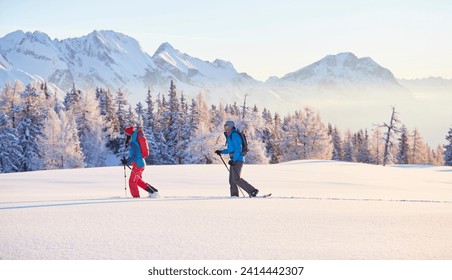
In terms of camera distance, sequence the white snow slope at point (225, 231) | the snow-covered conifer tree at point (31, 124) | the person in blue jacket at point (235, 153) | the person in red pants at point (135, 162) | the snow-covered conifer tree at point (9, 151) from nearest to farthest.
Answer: the white snow slope at point (225, 231) → the person in blue jacket at point (235, 153) → the person in red pants at point (135, 162) → the snow-covered conifer tree at point (9, 151) → the snow-covered conifer tree at point (31, 124)

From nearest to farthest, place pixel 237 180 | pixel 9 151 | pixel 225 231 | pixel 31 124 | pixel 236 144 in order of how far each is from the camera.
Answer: pixel 225 231
pixel 236 144
pixel 237 180
pixel 9 151
pixel 31 124

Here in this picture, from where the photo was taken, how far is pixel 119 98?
6806 cm

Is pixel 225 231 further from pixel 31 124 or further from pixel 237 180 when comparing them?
pixel 31 124

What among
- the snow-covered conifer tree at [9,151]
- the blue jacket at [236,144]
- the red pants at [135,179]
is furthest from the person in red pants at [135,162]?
the snow-covered conifer tree at [9,151]

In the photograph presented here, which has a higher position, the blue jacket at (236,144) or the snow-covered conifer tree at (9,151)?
the blue jacket at (236,144)

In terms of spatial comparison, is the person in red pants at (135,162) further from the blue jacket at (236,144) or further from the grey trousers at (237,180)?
the blue jacket at (236,144)

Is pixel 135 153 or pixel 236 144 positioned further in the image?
pixel 135 153

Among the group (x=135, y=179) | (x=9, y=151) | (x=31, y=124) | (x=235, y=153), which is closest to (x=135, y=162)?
(x=135, y=179)

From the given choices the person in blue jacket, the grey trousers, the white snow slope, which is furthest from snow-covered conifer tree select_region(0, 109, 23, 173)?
the white snow slope

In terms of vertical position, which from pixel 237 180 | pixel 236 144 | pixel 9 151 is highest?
pixel 236 144
